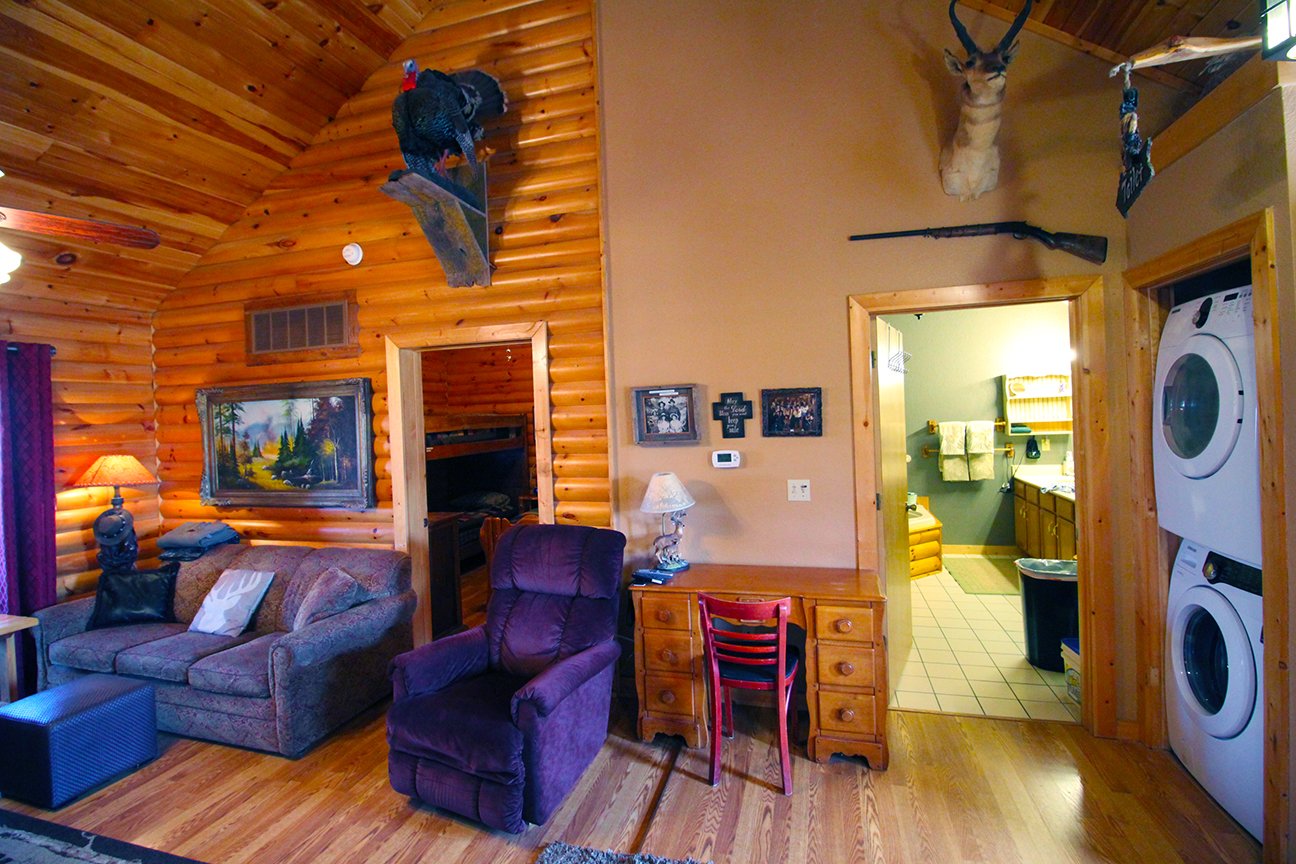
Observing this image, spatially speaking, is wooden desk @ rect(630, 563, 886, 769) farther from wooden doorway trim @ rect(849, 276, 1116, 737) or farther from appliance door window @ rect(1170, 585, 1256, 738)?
appliance door window @ rect(1170, 585, 1256, 738)

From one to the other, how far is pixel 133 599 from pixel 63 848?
180 cm

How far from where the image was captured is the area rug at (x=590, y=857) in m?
2.08

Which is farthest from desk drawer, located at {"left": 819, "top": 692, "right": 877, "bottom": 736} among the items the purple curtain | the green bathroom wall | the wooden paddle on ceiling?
the purple curtain

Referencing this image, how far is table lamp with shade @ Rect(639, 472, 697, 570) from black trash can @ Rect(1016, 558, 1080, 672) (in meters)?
2.14

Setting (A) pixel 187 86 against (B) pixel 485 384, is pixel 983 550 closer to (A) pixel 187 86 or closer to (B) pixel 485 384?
(B) pixel 485 384

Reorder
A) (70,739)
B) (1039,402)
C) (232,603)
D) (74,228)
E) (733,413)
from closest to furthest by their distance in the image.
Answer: (74,228) → (70,739) → (733,413) → (232,603) → (1039,402)

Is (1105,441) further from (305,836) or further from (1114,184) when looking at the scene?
(305,836)

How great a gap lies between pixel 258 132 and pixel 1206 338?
5055mm

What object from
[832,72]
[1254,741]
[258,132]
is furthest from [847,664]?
[258,132]

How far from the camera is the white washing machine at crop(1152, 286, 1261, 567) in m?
2.05

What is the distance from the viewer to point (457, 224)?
11.1 ft

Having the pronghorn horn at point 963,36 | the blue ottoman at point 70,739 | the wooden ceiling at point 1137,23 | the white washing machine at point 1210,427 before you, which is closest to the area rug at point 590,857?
the blue ottoman at point 70,739

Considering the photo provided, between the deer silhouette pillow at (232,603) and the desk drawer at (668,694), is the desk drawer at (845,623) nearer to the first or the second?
the desk drawer at (668,694)

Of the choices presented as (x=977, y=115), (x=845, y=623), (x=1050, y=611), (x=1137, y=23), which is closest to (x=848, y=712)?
(x=845, y=623)
